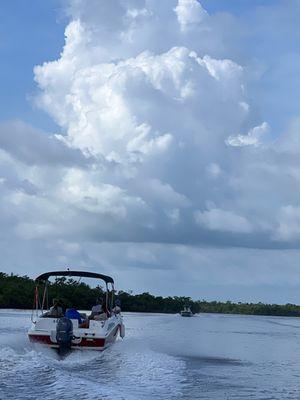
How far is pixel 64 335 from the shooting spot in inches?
947

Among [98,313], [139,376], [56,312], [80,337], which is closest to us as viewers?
[139,376]

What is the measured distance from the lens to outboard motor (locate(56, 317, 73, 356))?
24062mm

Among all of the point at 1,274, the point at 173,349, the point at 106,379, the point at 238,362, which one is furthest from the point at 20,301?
the point at 106,379

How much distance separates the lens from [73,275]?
97.3ft

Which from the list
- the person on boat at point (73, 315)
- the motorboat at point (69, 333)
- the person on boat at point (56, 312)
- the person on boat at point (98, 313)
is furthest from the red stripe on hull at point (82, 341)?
the person on boat at point (98, 313)

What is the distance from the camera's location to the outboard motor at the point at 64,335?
24062 millimetres

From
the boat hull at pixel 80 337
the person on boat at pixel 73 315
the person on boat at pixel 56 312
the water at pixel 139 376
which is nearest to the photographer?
the water at pixel 139 376

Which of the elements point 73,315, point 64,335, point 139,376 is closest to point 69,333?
point 64,335

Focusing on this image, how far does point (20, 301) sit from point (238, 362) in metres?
84.5

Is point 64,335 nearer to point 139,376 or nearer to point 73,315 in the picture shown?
point 73,315

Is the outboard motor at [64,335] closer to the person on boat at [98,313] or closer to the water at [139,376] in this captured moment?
the water at [139,376]

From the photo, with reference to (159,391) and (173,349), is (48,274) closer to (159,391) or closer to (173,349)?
(173,349)

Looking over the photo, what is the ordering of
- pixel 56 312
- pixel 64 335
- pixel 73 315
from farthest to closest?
pixel 56 312, pixel 73 315, pixel 64 335

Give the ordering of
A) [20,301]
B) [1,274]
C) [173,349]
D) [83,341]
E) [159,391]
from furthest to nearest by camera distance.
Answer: [1,274] < [20,301] < [173,349] < [83,341] < [159,391]
